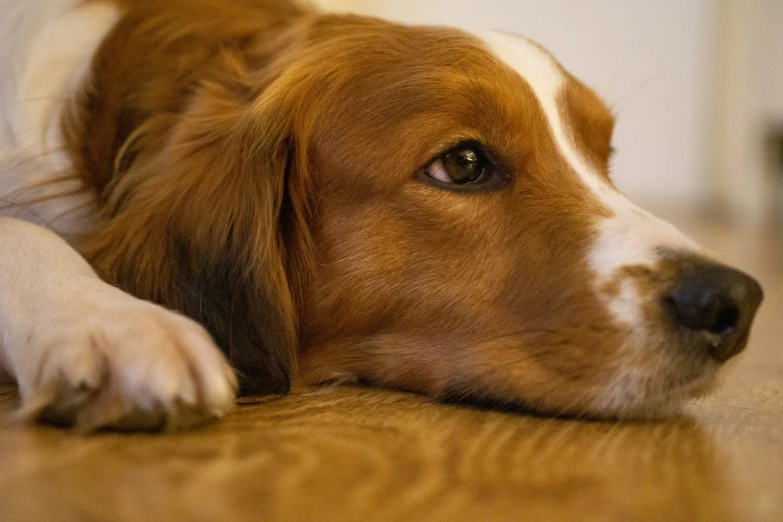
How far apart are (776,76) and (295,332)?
6522mm

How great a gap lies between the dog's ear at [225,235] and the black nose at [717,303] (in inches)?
25.7

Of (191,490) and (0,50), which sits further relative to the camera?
(0,50)

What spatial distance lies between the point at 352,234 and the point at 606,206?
454 mm

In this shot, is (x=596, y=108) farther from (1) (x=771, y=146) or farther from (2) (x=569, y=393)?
(1) (x=771, y=146)

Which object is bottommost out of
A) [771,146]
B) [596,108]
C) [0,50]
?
[771,146]

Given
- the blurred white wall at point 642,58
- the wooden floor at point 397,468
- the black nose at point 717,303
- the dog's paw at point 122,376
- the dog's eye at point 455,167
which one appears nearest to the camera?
the wooden floor at point 397,468

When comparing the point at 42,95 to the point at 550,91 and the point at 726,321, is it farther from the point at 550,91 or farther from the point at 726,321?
the point at 726,321

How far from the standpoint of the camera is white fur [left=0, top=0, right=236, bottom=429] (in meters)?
1.02

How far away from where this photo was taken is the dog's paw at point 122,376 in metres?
1.01

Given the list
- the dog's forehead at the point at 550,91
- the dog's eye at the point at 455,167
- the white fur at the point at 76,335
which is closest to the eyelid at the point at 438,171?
the dog's eye at the point at 455,167

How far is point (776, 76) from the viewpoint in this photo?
679cm

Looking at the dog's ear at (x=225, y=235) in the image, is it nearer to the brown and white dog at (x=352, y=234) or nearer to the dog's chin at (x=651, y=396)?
the brown and white dog at (x=352, y=234)

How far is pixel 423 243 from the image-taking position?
1408 millimetres

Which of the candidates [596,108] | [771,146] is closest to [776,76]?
[771,146]
